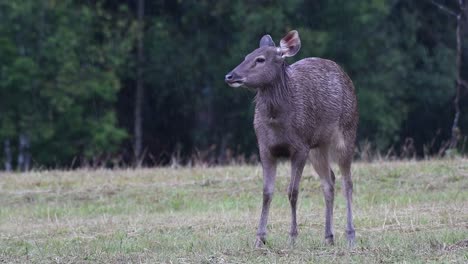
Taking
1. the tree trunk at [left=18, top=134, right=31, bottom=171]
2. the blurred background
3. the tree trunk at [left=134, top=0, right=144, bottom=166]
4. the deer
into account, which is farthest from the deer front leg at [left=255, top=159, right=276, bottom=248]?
the tree trunk at [left=134, top=0, right=144, bottom=166]

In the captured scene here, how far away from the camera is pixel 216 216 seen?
15.1 m

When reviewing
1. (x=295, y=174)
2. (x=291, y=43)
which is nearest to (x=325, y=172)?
(x=295, y=174)

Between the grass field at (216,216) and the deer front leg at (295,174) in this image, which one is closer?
the grass field at (216,216)

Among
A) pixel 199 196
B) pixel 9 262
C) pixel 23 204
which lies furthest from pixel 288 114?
pixel 23 204

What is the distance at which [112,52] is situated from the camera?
4019 cm

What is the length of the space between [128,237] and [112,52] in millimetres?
A: 27387

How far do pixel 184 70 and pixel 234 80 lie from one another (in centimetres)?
2926

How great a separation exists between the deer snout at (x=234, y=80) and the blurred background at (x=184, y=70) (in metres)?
25.0

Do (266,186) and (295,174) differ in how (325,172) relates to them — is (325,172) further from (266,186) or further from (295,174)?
(266,186)

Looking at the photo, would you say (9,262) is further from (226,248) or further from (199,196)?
(199,196)

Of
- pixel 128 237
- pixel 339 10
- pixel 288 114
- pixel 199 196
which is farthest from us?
pixel 339 10

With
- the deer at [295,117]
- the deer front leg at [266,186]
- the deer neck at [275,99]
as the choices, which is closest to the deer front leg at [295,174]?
the deer at [295,117]

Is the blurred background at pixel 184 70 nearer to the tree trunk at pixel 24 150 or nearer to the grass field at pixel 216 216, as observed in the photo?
the tree trunk at pixel 24 150

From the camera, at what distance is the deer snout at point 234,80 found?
12.0m
